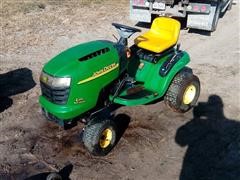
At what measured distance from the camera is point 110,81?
490 cm

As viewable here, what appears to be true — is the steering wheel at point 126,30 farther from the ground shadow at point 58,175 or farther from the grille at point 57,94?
the ground shadow at point 58,175

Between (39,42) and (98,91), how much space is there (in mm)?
4499

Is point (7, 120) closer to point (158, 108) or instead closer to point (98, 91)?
point (98, 91)

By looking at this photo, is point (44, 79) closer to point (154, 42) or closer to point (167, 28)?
point (154, 42)

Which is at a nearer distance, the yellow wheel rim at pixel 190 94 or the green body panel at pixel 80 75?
the green body panel at pixel 80 75

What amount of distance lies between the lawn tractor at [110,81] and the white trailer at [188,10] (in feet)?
10.1

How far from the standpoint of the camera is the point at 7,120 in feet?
18.9

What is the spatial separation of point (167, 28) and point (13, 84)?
314cm

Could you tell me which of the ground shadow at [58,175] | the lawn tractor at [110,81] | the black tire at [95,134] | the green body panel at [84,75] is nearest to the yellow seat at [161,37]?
the lawn tractor at [110,81]

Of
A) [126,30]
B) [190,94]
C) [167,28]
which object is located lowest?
[190,94]

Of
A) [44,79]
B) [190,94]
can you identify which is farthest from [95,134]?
[190,94]

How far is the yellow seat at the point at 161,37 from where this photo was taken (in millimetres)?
5500

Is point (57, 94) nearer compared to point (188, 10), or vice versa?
Answer: point (57, 94)

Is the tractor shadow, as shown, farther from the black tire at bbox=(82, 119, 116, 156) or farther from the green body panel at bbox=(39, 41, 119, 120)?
the green body panel at bbox=(39, 41, 119, 120)
